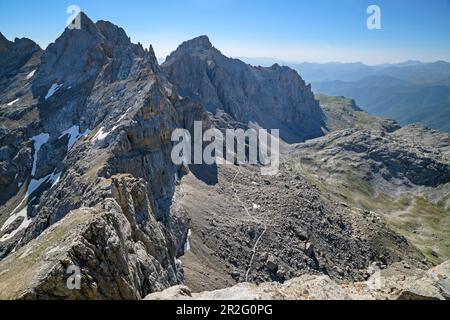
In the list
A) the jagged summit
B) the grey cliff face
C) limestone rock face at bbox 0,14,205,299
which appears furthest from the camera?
the jagged summit

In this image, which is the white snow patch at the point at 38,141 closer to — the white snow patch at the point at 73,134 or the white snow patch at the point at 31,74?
the white snow patch at the point at 73,134

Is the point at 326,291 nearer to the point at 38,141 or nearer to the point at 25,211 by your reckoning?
the point at 25,211

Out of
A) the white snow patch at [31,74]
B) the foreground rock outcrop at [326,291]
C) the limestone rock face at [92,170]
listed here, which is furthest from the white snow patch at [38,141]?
the foreground rock outcrop at [326,291]

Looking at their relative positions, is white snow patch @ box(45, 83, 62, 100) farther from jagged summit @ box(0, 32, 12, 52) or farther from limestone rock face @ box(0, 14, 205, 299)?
jagged summit @ box(0, 32, 12, 52)

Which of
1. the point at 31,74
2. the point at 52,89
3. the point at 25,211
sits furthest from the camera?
the point at 31,74

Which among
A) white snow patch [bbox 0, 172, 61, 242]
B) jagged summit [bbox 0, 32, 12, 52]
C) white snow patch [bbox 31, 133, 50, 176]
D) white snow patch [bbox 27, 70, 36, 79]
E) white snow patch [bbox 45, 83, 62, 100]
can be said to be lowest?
white snow patch [bbox 0, 172, 61, 242]

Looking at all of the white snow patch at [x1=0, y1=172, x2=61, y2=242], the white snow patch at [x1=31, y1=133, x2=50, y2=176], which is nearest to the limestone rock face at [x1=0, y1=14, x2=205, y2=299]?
the white snow patch at [x1=0, y1=172, x2=61, y2=242]

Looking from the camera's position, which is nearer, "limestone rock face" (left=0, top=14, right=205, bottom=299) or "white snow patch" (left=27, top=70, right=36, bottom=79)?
"limestone rock face" (left=0, top=14, right=205, bottom=299)

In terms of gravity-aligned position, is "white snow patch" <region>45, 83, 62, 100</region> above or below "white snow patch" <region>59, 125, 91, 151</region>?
above

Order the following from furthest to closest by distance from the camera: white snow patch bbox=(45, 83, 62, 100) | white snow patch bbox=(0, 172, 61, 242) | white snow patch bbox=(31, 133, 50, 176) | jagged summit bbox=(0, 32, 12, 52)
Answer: jagged summit bbox=(0, 32, 12, 52) → white snow patch bbox=(45, 83, 62, 100) → white snow patch bbox=(31, 133, 50, 176) → white snow patch bbox=(0, 172, 61, 242)

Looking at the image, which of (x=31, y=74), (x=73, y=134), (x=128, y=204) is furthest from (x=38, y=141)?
(x=128, y=204)
